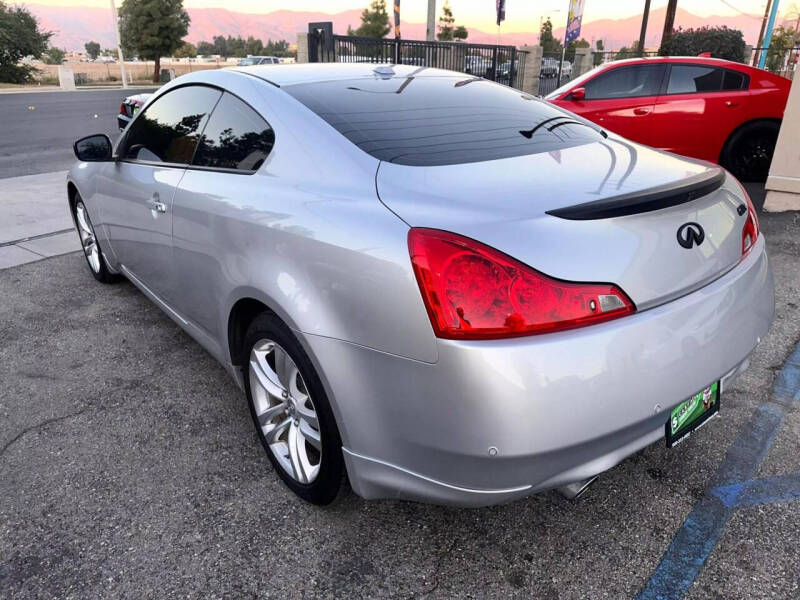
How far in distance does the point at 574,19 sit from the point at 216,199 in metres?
20.7

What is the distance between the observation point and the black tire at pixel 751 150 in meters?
7.57

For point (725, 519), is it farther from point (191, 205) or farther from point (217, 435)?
point (191, 205)

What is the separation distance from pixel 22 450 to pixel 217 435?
2.71 feet

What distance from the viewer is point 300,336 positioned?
197 cm

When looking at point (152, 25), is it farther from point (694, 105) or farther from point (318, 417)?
point (318, 417)

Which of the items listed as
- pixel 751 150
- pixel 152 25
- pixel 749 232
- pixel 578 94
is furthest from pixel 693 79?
pixel 152 25

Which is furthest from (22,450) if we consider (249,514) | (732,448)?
(732,448)

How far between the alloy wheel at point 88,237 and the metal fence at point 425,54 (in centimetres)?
650

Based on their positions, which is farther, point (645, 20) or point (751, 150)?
point (645, 20)

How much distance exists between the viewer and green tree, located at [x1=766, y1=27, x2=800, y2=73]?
27.4 metres

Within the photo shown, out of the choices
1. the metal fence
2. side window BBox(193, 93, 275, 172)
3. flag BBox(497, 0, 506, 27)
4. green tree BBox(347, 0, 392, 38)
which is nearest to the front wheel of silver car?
side window BBox(193, 93, 275, 172)

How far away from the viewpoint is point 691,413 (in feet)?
6.48

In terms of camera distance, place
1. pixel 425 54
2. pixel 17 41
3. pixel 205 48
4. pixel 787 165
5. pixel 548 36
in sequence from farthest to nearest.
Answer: pixel 205 48 < pixel 548 36 < pixel 17 41 < pixel 425 54 < pixel 787 165

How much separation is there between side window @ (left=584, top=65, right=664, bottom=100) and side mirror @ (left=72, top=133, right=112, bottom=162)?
245 inches
